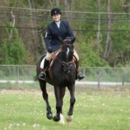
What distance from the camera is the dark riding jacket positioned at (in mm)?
16797

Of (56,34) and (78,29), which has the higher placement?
(56,34)

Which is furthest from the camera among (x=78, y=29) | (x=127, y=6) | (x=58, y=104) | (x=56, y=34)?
(x=78, y=29)

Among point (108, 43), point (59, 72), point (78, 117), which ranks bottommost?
point (108, 43)

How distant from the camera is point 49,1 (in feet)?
228

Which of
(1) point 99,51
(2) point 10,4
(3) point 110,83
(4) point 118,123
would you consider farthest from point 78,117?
(1) point 99,51

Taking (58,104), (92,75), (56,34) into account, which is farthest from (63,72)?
(92,75)

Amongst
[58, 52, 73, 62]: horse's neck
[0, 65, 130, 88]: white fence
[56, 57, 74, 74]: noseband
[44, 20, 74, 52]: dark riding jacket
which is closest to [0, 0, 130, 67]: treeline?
[0, 65, 130, 88]: white fence

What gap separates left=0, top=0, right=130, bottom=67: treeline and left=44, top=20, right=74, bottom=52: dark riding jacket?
4356 cm

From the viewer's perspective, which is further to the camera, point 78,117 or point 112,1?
point 112,1

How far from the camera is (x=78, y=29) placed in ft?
243

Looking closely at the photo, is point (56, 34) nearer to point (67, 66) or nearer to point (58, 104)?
point (67, 66)

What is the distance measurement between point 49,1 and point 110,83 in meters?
27.2

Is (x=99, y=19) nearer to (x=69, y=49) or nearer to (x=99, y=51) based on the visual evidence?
(x=99, y=51)

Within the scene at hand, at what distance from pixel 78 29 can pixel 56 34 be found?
188 ft
